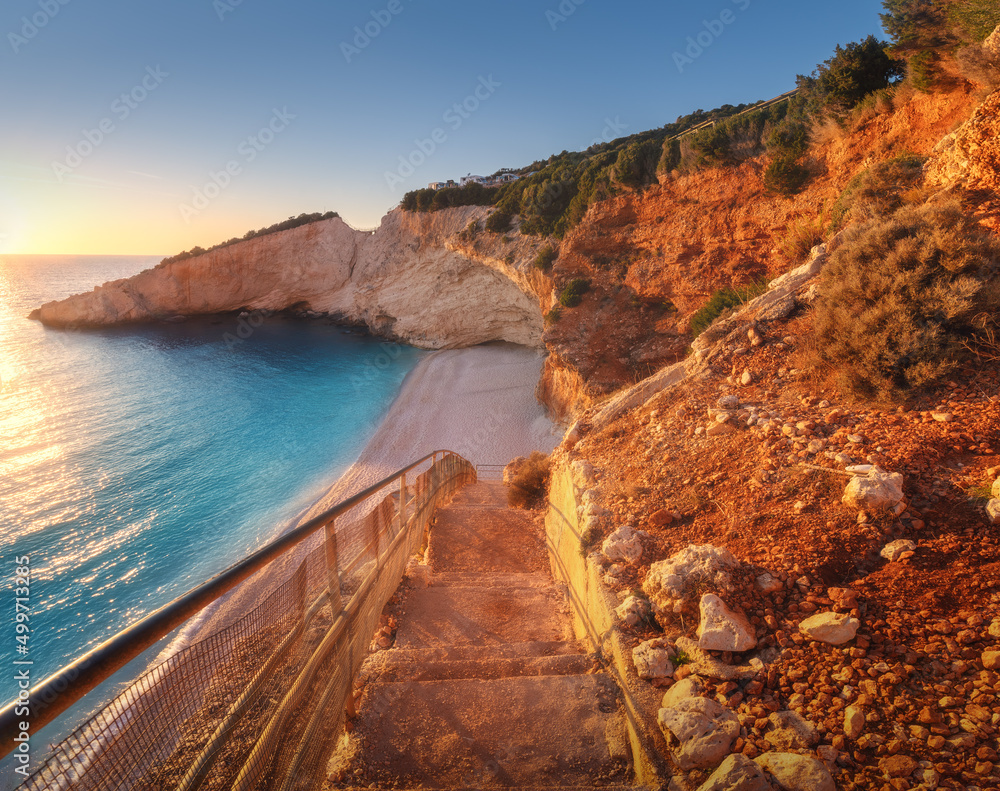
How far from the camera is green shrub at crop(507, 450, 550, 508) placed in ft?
30.8

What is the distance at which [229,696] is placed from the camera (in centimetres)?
189

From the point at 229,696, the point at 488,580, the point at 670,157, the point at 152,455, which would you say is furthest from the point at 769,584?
the point at 152,455

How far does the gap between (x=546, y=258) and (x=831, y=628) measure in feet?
60.3

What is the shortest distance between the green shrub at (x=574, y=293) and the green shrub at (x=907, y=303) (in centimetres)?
1191

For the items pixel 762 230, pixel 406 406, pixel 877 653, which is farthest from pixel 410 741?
pixel 406 406

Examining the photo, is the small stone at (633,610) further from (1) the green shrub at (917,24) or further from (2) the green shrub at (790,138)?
(2) the green shrub at (790,138)

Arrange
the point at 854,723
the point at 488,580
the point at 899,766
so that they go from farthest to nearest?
the point at 488,580 → the point at 854,723 → the point at 899,766

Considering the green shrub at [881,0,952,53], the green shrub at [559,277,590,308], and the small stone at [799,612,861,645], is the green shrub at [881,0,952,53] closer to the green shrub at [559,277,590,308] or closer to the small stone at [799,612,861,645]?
the green shrub at [559,277,590,308]

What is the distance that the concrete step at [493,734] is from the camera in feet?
7.54

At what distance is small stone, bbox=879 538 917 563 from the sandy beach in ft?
35.9

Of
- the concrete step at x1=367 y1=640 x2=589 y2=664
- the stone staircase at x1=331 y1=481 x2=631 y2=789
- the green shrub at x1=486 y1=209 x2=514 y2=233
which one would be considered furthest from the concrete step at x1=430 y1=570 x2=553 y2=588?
the green shrub at x1=486 y1=209 x2=514 y2=233

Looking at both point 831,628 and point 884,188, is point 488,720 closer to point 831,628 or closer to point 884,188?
point 831,628

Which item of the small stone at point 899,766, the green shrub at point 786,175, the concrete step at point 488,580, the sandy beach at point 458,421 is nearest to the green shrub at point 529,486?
the concrete step at point 488,580

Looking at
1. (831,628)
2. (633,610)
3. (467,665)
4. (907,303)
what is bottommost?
(467,665)
